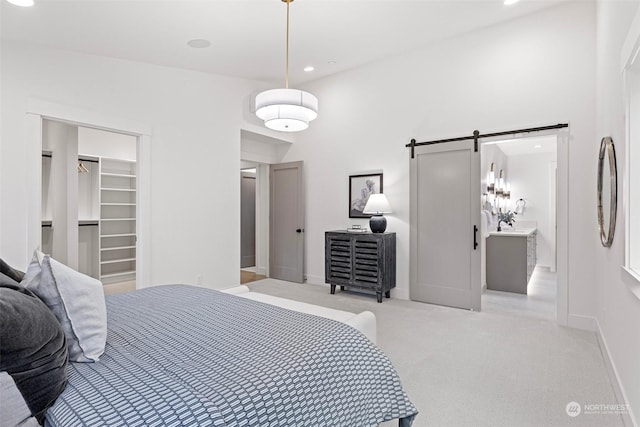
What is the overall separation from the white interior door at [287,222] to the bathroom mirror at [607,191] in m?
4.00

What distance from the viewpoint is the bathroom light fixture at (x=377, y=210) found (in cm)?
471

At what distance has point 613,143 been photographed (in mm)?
2488

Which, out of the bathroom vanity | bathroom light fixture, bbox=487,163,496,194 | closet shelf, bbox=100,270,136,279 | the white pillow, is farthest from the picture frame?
the white pillow

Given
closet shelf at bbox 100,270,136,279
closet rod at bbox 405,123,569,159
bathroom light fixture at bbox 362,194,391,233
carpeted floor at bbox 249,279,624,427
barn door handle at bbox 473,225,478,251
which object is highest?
closet rod at bbox 405,123,569,159

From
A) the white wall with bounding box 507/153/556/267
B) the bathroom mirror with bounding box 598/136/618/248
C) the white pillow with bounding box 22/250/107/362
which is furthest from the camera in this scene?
the white wall with bounding box 507/153/556/267

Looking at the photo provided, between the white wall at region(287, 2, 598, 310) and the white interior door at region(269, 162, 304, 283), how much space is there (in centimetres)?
17

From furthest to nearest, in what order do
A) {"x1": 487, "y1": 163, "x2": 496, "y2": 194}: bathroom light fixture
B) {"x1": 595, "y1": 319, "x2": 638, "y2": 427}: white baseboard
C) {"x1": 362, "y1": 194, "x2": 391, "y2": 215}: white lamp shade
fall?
{"x1": 487, "y1": 163, "x2": 496, "y2": 194}: bathroom light fixture, {"x1": 362, "y1": 194, "x2": 391, "y2": 215}: white lamp shade, {"x1": 595, "y1": 319, "x2": 638, "y2": 427}: white baseboard

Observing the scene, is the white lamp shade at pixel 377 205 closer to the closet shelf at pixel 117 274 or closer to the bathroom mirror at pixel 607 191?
the bathroom mirror at pixel 607 191

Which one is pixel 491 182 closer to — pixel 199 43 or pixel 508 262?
pixel 508 262

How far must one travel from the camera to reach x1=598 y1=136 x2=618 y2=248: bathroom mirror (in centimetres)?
239

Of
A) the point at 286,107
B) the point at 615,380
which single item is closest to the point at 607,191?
the point at 615,380

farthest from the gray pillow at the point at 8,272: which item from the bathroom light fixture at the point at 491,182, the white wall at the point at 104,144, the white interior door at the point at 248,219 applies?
the bathroom light fixture at the point at 491,182

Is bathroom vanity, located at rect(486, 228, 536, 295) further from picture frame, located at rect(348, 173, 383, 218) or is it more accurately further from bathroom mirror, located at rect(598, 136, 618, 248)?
bathroom mirror, located at rect(598, 136, 618, 248)

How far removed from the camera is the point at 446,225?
A: 14.4 feet
